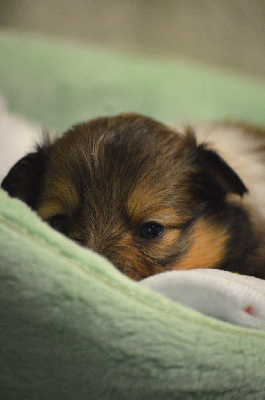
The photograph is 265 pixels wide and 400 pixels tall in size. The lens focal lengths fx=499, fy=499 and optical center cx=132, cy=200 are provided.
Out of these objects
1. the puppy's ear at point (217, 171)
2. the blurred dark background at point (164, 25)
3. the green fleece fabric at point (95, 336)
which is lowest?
the green fleece fabric at point (95, 336)

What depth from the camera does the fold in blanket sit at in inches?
42.5

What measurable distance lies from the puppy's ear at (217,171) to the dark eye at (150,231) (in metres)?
0.30

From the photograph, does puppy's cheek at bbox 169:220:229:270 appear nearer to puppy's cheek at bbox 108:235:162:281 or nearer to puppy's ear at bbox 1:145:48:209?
puppy's cheek at bbox 108:235:162:281

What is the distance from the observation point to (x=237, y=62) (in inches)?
151

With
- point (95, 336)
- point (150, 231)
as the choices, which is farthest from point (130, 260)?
point (95, 336)

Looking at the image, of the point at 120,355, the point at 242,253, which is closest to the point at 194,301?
the point at 120,355

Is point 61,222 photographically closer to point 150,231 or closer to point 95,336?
point 150,231

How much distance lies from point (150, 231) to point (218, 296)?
43 cm

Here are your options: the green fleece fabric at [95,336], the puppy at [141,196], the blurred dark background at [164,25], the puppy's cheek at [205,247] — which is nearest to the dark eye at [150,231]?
the puppy at [141,196]

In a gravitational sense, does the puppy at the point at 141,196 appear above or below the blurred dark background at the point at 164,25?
below

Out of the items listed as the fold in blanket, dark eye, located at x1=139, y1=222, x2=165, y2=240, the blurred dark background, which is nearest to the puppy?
dark eye, located at x1=139, y1=222, x2=165, y2=240

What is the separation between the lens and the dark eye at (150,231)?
1.47 meters

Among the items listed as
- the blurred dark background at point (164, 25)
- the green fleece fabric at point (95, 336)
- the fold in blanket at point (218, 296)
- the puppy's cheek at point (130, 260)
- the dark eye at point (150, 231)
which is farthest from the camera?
the blurred dark background at point (164, 25)

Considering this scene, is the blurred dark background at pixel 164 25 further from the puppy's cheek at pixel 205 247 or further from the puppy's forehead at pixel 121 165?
the puppy's cheek at pixel 205 247
